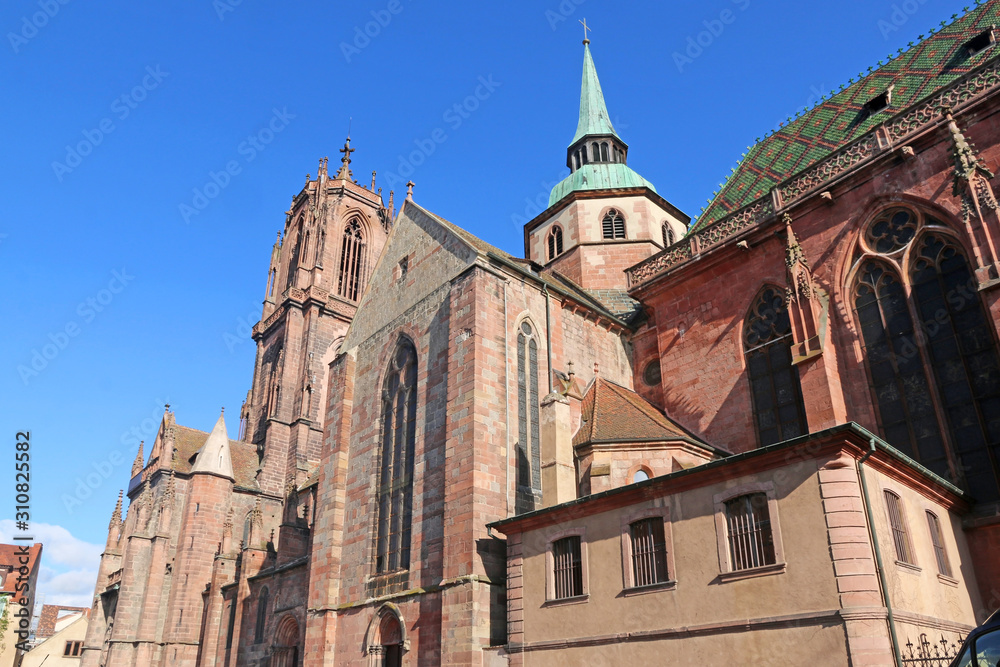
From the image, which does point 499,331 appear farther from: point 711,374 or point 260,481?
point 260,481

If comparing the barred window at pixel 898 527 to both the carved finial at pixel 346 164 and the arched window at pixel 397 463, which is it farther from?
the carved finial at pixel 346 164

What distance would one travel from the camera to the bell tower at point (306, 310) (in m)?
44.2

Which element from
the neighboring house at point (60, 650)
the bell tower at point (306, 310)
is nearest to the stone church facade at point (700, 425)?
the bell tower at point (306, 310)

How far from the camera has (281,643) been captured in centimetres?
2600

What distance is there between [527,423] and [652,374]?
17.4ft

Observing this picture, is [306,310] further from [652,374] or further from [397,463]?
[652,374]

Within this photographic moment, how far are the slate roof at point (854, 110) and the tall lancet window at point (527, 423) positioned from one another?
6473 mm

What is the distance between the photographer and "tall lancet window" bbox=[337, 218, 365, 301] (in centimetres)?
5334

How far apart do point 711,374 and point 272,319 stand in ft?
126

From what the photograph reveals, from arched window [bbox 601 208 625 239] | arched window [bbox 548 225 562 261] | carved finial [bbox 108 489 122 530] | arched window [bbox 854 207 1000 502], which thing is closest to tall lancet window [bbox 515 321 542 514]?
arched window [bbox 854 207 1000 502]

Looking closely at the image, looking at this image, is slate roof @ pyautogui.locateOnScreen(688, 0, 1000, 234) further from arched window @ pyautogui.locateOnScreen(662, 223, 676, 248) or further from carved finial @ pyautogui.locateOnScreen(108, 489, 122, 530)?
carved finial @ pyautogui.locateOnScreen(108, 489, 122, 530)

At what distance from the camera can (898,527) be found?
11.8 metres

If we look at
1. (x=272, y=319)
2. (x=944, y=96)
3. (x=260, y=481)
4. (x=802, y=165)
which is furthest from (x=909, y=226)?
(x=272, y=319)

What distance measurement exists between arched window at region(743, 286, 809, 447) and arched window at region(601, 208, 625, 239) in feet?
38.7
